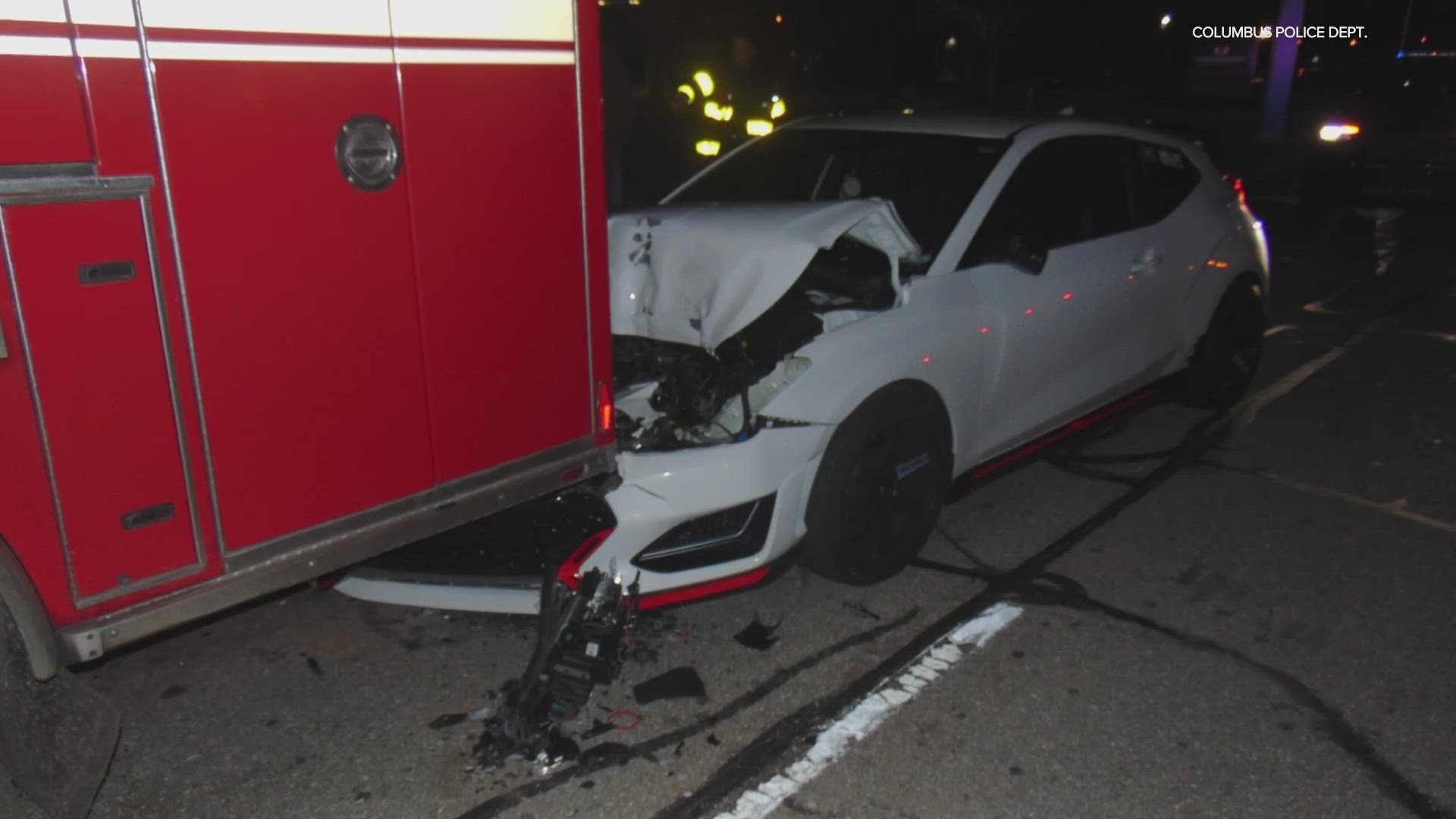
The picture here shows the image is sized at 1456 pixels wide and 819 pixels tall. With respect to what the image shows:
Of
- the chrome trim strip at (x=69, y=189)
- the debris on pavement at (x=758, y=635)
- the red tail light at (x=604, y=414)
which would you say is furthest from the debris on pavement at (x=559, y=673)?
the chrome trim strip at (x=69, y=189)

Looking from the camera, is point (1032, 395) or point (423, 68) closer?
point (423, 68)

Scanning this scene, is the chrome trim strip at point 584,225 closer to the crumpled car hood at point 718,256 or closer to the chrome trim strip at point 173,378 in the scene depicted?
the crumpled car hood at point 718,256

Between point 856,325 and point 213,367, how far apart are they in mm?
2119

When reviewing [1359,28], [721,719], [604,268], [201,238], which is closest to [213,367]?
[201,238]

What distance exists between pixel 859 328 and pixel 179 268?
2.20 metres

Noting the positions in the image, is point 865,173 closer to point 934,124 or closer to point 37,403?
point 934,124

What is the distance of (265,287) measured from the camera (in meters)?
2.72

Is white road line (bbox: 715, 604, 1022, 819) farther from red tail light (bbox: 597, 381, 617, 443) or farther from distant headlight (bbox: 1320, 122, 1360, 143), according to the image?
distant headlight (bbox: 1320, 122, 1360, 143)

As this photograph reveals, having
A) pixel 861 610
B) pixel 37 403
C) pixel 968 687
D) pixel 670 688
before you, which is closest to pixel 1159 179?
pixel 861 610

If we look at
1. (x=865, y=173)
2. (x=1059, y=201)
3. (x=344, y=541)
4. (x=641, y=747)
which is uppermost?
(x=865, y=173)

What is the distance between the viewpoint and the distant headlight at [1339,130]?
50.6 feet

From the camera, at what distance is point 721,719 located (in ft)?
11.2

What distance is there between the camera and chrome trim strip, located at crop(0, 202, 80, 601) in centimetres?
230

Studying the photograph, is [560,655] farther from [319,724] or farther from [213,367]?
[213,367]
